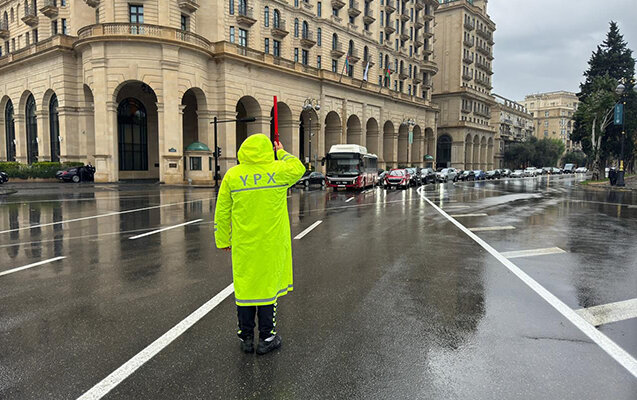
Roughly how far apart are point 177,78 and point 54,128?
17862mm

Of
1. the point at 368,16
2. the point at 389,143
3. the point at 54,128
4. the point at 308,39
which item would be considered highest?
the point at 368,16

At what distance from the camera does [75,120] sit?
39.2 metres

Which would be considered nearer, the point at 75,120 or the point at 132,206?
the point at 132,206

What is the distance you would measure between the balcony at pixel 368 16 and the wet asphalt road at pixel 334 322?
2109 inches

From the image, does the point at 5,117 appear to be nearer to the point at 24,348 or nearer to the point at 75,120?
the point at 75,120

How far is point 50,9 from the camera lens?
138 ft

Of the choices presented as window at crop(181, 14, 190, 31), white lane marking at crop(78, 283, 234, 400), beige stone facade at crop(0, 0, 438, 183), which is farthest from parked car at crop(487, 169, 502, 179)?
white lane marking at crop(78, 283, 234, 400)

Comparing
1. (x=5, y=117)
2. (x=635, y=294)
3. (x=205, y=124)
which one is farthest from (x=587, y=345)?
(x=5, y=117)

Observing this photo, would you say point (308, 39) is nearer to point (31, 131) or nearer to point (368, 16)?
point (368, 16)

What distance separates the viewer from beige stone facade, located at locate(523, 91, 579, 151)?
493 feet

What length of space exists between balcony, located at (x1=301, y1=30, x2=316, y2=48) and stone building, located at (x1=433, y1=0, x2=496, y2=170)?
4224cm

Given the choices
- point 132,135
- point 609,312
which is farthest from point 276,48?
point 609,312

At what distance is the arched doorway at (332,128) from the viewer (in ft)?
172

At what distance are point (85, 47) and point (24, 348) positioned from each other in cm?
3779
